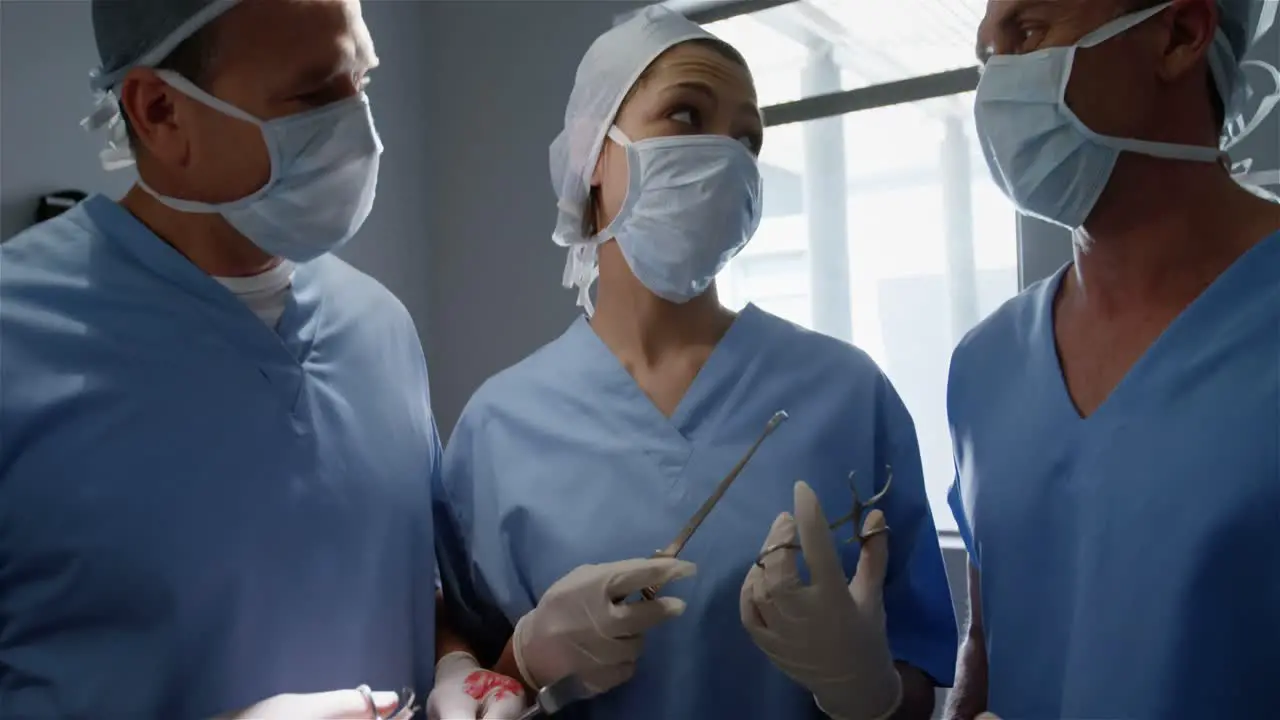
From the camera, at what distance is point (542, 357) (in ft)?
4.15

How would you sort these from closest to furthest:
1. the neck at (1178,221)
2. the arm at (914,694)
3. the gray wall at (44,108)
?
the neck at (1178,221), the arm at (914,694), the gray wall at (44,108)

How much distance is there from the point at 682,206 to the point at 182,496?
65 centimetres

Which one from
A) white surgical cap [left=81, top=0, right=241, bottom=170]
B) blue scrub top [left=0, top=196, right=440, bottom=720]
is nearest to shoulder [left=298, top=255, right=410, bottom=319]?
blue scrub top [left=0, top=196, right=440, bottom=720]

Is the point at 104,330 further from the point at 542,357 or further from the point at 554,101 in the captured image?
the point at 554,101

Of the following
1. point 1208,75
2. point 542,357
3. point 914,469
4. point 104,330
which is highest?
point 1208,75

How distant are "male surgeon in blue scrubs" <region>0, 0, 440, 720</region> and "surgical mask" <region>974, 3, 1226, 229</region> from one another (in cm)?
69

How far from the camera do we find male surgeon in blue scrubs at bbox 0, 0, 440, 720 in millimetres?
836

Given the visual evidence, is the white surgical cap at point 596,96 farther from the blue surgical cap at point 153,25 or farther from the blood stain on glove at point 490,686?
the blood stain on glove at point 490,686

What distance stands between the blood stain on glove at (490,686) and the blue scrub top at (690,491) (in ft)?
0.33

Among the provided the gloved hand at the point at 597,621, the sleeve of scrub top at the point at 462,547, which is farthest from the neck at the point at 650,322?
the gloved hand at the point at 597,621

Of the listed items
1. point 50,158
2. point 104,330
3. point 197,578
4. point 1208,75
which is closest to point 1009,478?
point 1208,75

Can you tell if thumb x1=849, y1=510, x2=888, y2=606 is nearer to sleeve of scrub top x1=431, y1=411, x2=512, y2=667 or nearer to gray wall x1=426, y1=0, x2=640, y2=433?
sleeve of scrub top x1=431, y1=411, x2=512, y2=667

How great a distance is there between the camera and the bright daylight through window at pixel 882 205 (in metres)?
2.44

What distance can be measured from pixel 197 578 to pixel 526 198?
179 centimetres
